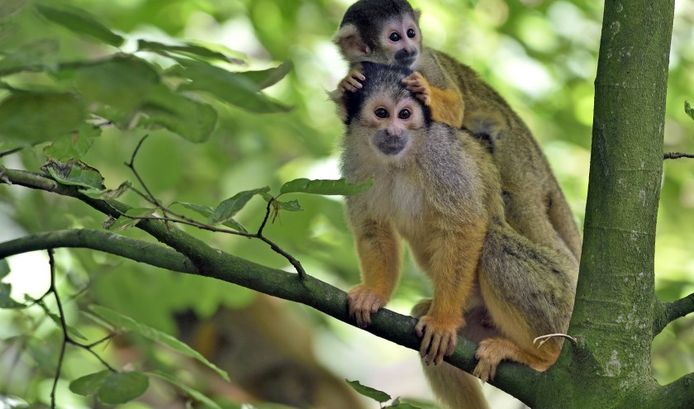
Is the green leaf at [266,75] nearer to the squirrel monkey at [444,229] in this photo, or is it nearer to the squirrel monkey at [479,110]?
the squirrel monkey at [444,229]

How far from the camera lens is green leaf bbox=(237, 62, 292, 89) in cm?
174

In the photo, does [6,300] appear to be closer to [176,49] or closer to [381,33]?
[176,49]

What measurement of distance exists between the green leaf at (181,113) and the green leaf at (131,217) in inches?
20.0

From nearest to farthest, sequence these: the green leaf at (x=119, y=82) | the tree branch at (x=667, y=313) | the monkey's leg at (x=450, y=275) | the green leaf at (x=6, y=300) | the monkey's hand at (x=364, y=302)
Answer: the green leaf at (x=119, y=82) → the tree branch at (x=667, y=313) → the green leaf at (x=6, y=300) → the monkey's hand at (x=364, y=302) → the monkey's leg at (x=450, y=275)

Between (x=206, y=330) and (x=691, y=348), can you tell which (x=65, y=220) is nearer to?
(x=206, y=330)

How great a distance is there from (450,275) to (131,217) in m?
2.29

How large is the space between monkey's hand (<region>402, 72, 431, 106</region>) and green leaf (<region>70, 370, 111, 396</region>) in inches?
96.1

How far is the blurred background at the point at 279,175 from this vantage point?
5.03 meters

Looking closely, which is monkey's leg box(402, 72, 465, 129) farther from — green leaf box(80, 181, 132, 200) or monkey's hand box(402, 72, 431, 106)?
green leaf box(80, 181, 132, 200)

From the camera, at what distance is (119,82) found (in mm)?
1511

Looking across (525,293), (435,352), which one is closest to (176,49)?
(435,352)

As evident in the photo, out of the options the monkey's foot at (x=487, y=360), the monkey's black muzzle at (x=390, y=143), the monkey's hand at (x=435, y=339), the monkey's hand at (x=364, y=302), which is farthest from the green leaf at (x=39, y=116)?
the monkey's black muzzle at (x=390, y=143)

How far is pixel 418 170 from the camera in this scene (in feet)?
15.9

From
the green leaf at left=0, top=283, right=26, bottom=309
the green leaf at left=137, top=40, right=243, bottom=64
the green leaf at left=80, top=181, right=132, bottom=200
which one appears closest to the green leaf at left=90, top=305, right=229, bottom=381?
the green leaf at left=0, top=283, right=26, bottom=309
